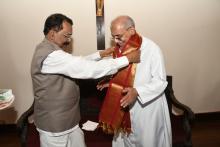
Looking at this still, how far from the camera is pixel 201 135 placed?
13.0 feet

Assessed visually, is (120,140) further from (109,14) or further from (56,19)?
(109,14)

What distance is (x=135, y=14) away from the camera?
3.62m

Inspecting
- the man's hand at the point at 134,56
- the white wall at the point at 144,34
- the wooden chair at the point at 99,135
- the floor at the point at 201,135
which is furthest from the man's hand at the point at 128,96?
the floor at the point at 201,135

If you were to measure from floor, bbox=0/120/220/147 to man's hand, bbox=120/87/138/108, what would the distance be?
6.11 feet

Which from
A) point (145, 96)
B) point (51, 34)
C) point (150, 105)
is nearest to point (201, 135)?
point (150, 105)

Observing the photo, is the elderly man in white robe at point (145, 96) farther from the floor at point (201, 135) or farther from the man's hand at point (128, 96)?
the floor at point (201, 135)

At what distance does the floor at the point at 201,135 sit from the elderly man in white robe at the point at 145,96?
134 cm

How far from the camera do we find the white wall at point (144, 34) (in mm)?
3516

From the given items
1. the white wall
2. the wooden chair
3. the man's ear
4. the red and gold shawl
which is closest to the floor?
the white wall

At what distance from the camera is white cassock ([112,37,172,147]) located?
2.40 metres

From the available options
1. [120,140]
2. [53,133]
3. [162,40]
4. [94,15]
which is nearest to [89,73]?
[53,133]

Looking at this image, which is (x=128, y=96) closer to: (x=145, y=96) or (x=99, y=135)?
(x=145, y=96)

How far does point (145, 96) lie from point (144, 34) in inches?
60.9

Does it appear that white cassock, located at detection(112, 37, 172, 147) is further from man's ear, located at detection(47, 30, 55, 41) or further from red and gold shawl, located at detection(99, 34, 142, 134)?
man's ear, located at detection(47, 30, 55, 41)
